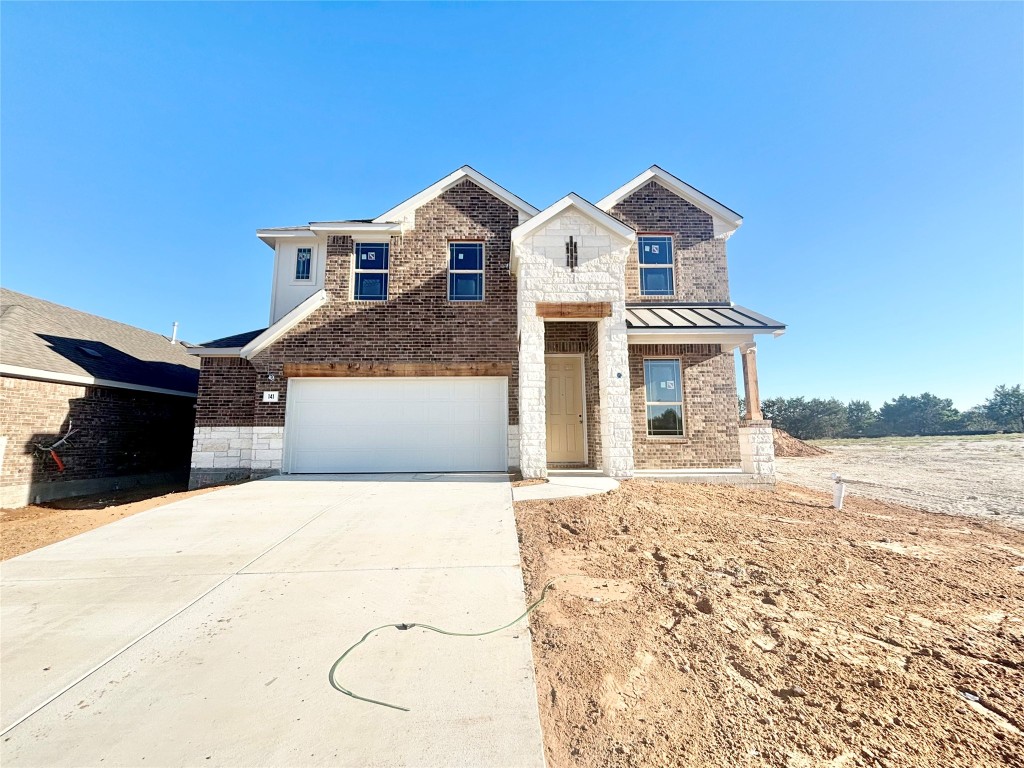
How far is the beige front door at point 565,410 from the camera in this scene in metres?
10.4

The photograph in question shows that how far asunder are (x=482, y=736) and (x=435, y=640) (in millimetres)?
897

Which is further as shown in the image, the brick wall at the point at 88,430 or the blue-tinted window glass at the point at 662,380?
the blue-tinted window glass at the point at 662,380

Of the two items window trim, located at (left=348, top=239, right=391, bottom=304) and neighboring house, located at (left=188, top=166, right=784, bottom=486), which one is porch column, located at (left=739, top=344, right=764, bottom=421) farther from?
window trim, located at (left=348, top=239, right=391, bottom=304)

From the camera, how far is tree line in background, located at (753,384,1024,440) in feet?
135

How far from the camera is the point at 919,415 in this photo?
51156 mm

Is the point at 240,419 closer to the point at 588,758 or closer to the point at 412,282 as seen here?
the point at 412,282

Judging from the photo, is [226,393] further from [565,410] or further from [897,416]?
[897,416]

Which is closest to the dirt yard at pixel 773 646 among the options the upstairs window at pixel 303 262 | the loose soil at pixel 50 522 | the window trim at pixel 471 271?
the loose soil at pixel 50 522

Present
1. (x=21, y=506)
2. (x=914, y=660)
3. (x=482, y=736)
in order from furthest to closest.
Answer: (x=21, y=506)
(x=914, y=660)
(x=482, y=736)

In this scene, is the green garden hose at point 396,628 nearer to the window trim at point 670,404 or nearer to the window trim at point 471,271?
the window trim at point 670,404

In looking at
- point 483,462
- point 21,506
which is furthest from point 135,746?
point 21,506

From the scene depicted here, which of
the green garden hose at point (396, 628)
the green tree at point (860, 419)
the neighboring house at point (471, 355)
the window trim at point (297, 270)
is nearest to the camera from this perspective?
the green garden hose at point (396, 628)

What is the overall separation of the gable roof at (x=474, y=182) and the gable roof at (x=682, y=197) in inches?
79.8

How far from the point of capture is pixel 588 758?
2.00 meters
